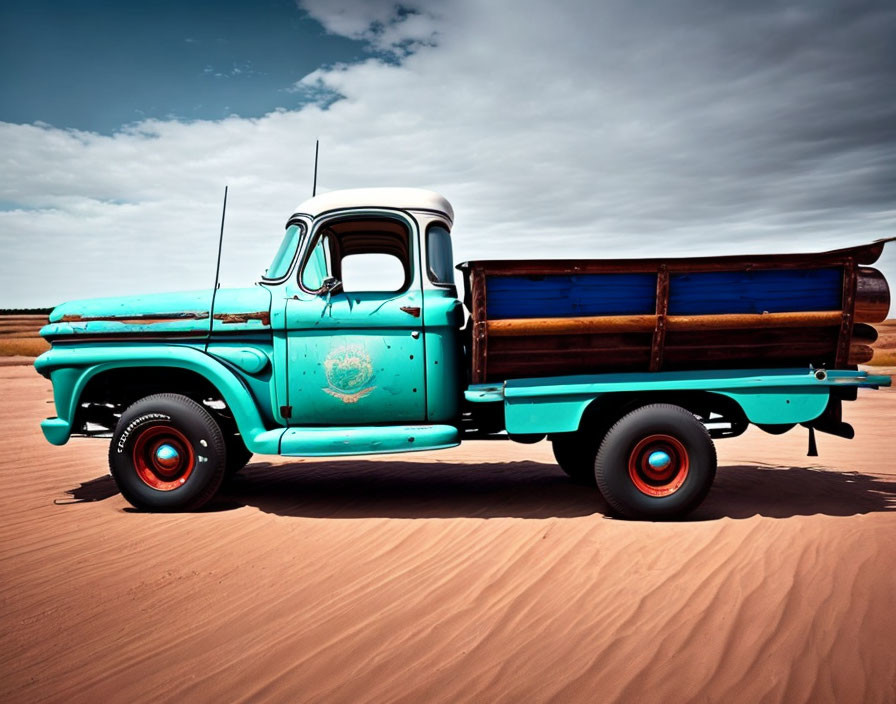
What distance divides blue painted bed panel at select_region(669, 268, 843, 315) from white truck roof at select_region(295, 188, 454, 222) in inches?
78.2

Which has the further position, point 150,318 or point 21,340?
point 21,340

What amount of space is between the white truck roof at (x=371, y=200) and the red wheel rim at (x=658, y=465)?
2415 millimetres

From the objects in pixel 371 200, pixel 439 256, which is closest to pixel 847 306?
pixel 439 256

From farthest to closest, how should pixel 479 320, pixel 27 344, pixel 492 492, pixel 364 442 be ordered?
1. pixel 27 344
2. pixel 492 492
3. pixel 364 442
4. pixel 479 320

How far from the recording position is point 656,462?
451cm

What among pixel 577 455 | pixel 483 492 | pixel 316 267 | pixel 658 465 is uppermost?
pixel 316 267

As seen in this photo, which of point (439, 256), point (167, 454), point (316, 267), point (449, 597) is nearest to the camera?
point (449, 597)

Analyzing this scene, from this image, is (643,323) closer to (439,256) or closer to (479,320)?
(479,320)

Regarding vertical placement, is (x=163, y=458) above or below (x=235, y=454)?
above

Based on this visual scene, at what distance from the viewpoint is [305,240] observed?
16.3 ft

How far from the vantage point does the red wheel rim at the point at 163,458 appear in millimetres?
4855

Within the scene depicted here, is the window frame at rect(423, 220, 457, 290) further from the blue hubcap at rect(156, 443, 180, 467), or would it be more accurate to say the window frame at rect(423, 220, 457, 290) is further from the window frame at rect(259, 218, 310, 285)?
the blue hubcap at rect(156, 443, 180, 467)

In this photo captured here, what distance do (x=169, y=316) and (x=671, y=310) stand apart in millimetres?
3782

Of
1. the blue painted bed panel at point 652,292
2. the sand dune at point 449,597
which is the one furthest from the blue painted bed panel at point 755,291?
the sand dune at point 449,597
